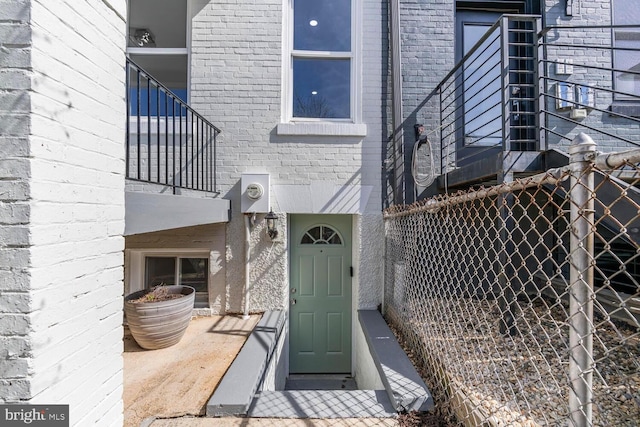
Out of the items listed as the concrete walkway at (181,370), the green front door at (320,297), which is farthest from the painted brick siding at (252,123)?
the concrete walkway at (181,370)

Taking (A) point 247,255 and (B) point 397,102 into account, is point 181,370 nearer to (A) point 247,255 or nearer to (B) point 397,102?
(A) point 247,255

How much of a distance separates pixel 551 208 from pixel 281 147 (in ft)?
12.9

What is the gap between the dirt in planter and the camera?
3034 mm

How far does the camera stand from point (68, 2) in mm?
1310

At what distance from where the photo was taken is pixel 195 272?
4207mm

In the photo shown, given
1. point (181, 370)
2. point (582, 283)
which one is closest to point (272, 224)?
point (181, 370)

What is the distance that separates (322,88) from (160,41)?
7.92ft

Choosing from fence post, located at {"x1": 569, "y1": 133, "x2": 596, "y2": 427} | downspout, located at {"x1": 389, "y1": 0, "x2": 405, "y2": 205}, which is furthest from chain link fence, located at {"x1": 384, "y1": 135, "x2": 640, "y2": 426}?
downspout, located at {"x1": 389, "y1": 0, "x2": 405, "y2": 205}

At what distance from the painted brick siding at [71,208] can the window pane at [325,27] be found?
118 inches

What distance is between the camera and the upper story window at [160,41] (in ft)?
13.6

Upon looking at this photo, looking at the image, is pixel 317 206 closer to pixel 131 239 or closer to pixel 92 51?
pixel 131 239

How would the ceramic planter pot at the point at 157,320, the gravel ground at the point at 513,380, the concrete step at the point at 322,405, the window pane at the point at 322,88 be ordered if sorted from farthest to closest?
the window pane at the point at 322,88, the ceramic planter pot at the point at 157,320, the concrete step at the point at 322,405, the gravel ground at the point at 513,380

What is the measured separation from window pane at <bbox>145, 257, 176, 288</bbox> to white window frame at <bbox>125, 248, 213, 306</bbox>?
0.24 feet

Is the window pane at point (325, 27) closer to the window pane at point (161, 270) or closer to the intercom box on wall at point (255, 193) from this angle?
the intercom box on wall at point (255, 193)
